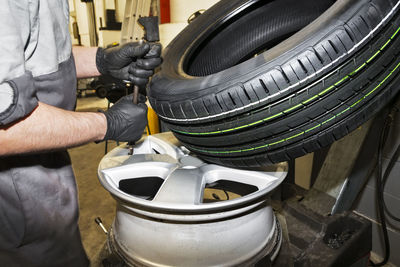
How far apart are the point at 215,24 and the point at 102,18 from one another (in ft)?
15.6

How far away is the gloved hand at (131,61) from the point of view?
0.91 meters

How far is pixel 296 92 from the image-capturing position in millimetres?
560

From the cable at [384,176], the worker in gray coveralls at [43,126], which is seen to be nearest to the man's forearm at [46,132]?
the worker in gray coveralls at [43,126]

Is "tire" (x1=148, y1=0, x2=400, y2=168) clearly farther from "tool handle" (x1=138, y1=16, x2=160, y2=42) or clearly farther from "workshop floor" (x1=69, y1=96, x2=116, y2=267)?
"workshop floor" (x1=69, y1=96, x2=116, y2=267)

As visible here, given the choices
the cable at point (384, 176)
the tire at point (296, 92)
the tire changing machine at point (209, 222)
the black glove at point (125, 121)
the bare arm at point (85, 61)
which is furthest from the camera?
the bare arm at point (85, 61)

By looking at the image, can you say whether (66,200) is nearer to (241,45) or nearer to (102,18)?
(241,45)

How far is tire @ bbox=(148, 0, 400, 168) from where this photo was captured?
1.75 ft

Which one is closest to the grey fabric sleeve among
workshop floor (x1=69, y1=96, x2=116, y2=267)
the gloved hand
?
the gloved hand

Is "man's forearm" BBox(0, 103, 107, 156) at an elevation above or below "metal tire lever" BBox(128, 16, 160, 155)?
below

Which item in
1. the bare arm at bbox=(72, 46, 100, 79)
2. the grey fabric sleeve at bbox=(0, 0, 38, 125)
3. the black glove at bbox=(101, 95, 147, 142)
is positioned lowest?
the black glove at bbox=(101, 95, 147, 142)

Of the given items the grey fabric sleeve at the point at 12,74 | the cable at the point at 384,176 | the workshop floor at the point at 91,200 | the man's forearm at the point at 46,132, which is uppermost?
the grey fabric sleeve at the point at 12,74

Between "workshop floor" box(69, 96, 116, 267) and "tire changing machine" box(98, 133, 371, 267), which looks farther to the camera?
"workshop floor" box(69, 96, 116, 267)

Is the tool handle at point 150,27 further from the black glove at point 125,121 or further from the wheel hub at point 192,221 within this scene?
the wheel hub at point 192,221

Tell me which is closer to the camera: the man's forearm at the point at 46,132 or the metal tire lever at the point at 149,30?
the man's forearm at the point at 46,132
